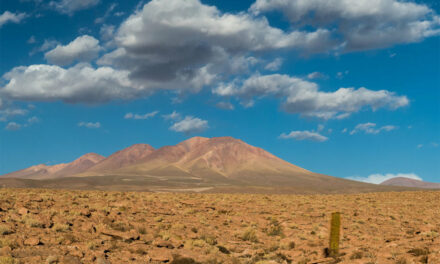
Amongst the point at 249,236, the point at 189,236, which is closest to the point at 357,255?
the point at 249,236

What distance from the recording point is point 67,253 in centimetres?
1366

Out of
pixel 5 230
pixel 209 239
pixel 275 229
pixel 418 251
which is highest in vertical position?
pixel 418 251

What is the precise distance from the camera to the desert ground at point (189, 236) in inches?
557

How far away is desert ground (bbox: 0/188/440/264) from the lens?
46.4 ft

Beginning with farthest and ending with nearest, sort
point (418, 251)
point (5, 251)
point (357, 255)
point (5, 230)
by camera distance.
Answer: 1. point (5, 230)
2. point (357, 255)
3. point (418, 251)
4. point (5, 251)

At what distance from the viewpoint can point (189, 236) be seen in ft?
61.3

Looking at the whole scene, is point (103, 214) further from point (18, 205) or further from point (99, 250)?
point (99, 250)

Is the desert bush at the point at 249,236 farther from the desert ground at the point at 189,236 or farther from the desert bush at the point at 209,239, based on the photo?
the desert bush at the point at 209,239

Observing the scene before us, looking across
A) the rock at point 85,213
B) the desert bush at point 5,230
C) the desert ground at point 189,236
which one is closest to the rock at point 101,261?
the desert ground at point 189,236

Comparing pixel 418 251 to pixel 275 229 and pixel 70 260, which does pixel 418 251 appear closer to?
pixel 275 229

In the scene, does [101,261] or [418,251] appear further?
[418,251]

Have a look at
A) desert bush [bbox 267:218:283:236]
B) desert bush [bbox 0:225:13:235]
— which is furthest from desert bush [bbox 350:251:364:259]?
Answer: desert bush [bbox 0:225:13:235]

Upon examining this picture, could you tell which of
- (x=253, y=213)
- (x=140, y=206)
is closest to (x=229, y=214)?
(x=253, y=213)

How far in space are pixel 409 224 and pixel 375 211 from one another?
688 cm
